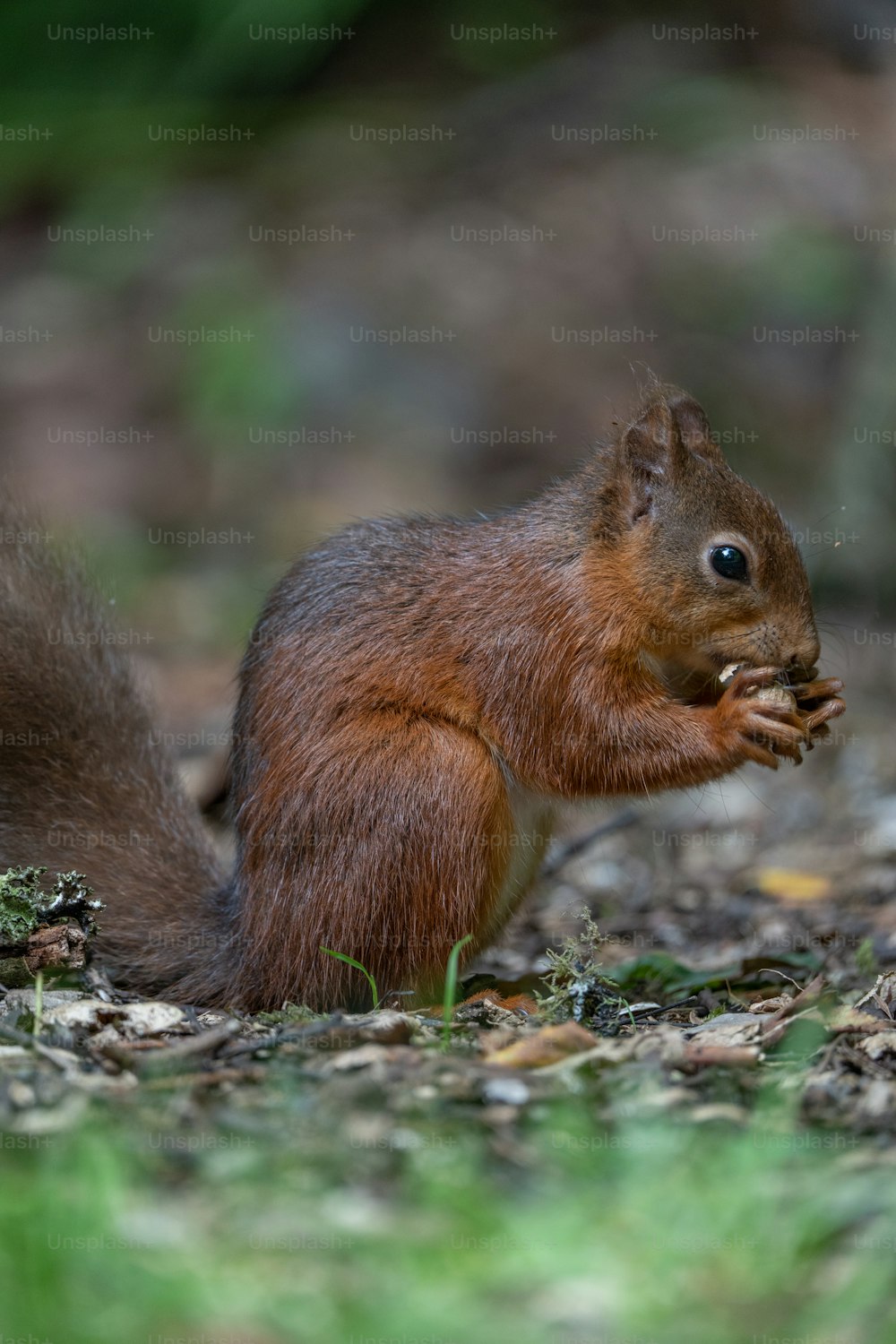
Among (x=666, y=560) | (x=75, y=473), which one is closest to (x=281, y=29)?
(x=75, y=473)

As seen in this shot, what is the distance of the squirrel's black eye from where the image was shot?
3.98 metres

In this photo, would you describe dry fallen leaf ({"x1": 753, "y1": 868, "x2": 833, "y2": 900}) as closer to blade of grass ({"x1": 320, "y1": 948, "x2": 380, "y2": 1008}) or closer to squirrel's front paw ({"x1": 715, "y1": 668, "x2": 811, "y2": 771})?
squirrel's front paw ({"x1": 715, "y1": 668, "x2": 811, "y2": 771})

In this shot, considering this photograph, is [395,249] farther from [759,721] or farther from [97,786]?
[759,721]

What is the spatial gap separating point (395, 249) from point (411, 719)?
25.9 feet

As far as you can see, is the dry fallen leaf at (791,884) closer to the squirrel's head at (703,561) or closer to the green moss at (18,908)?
the squirrel's head at (703,561)

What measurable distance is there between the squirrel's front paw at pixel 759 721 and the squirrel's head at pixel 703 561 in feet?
0.40

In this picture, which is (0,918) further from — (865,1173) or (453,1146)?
(865,1173)

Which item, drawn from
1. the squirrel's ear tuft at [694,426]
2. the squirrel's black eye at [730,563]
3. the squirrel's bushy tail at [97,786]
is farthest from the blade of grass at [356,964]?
the squirrel's ear tuft at [694,426]

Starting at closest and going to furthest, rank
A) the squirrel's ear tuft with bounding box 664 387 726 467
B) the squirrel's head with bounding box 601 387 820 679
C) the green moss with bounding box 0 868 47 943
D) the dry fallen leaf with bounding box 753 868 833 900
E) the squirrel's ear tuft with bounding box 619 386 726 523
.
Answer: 1. the green moss with bounding box 0 868 47 943
2. the squirrel's head with bounding box 601 387 820 679
3. the squirrel's ear tuft with bounding box 619 386 726 523
4. the squirrel's ear tuft with bounding box 664 387 726 467
5. the dry fallen leaf with bounding box 753 868 833 900

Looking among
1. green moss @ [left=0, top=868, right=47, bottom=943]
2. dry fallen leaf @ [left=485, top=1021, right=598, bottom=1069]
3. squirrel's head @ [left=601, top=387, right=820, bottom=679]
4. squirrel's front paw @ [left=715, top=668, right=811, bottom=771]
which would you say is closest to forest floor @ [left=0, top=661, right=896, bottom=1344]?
dry fallen leaf @ [left=485, top=1021, right=598, bottom=1069]

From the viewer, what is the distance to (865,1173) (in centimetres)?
250

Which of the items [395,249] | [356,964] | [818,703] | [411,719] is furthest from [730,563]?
[395,249]

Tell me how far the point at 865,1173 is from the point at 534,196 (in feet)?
32.3

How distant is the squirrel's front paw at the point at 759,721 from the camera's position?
3.84 metres
